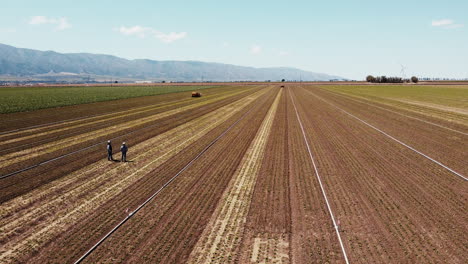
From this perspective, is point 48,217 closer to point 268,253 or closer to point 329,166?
point 268,253

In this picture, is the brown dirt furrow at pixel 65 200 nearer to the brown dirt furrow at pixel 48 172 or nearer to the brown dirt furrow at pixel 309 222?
the brown dirt furrow at pixel 48 172

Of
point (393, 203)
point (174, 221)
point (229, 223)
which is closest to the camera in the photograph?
point (229, 223)

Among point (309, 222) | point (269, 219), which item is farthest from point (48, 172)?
point (309, 222)

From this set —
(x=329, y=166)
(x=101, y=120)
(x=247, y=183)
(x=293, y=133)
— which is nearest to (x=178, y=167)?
(x=247, y=183)

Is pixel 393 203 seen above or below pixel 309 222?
above

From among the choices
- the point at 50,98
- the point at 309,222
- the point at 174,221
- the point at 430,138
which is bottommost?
the point at 50,98

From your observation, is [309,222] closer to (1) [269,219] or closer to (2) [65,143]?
(1) [269,219]

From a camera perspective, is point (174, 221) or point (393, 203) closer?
point (174, 221)
